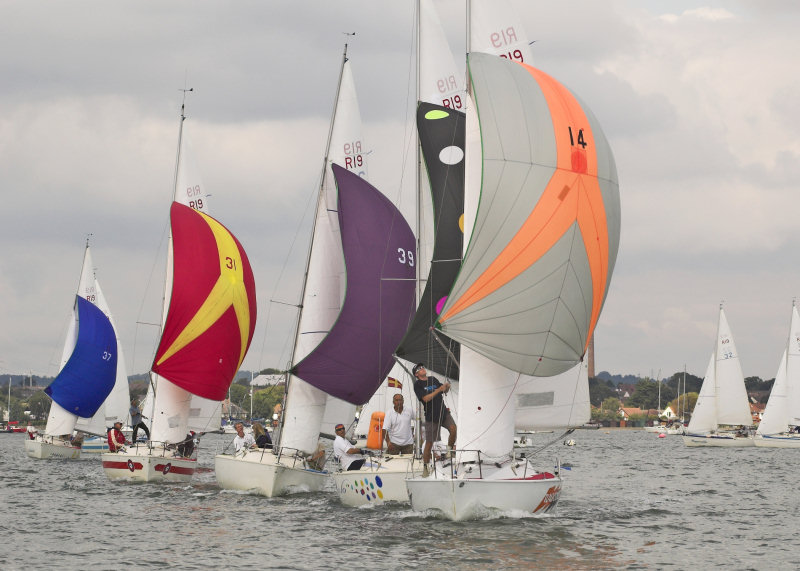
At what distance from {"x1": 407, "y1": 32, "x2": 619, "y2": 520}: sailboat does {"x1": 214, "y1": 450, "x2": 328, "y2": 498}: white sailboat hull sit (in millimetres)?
6902

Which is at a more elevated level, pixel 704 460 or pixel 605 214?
pixel 605 214

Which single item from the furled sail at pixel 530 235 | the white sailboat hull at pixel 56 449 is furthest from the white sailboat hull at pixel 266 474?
the white sailboat hull at pixel 56 449

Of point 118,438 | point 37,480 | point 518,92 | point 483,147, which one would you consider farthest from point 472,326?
point 37,480

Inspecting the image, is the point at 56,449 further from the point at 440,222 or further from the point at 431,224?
the point at 440,222

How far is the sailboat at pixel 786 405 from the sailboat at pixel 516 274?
57.9 metres

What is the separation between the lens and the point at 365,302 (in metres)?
27.1

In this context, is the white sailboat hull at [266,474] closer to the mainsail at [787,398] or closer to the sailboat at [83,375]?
the sailboat at [83,375]

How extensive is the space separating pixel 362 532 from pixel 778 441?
59.7 metres

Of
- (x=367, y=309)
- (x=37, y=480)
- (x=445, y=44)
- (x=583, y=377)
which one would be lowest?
(x=37, y=480)

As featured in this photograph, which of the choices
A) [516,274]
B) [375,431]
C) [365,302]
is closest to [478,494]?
[516,274]

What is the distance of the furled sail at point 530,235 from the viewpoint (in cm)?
1931

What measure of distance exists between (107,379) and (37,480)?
11589mm

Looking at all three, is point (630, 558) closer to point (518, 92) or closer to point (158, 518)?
point (518, 92)

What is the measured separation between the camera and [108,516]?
23.2 meters
